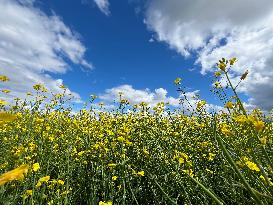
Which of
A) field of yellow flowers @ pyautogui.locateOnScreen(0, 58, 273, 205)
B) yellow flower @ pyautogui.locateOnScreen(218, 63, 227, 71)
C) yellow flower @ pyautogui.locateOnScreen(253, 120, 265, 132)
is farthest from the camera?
field of yellow flowers @ pyautogui.locateOnScreen(0, 58, 273, 205)

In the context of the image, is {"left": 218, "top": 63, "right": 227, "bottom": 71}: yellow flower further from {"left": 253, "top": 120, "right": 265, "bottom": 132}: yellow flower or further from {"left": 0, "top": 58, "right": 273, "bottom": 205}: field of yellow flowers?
{"left": 0, "top": 58, "right": 273, "bottom": 205}: field of yellow flowers

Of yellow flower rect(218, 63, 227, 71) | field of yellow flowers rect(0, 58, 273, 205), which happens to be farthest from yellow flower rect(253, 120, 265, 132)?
field of yellow flowers rect(0, 58, 273, 205)

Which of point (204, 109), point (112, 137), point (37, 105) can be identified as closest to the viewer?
point (112, 137)

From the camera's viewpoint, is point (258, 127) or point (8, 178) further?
point (258, 127)

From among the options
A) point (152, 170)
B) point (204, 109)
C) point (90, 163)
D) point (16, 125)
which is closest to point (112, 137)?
point (90, 163)

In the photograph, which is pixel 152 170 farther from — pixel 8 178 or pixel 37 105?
pixel 8 178

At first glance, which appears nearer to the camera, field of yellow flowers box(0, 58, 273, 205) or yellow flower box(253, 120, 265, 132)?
yellow flower box(253, 120, 265, 132)

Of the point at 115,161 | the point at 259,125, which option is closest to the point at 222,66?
the point at 259,125

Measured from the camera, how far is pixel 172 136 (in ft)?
16.3

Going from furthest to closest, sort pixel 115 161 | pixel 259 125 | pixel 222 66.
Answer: pixel 115 161
pixel 222 66
pixel 259 125

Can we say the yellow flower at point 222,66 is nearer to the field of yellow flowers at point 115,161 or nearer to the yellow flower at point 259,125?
the yellow flower at point 259,125

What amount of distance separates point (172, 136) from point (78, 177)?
165 cm

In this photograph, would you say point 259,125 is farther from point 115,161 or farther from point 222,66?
point 115,161

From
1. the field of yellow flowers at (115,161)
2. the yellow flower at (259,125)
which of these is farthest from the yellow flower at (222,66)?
the field of yellow flowers at (115,161)
